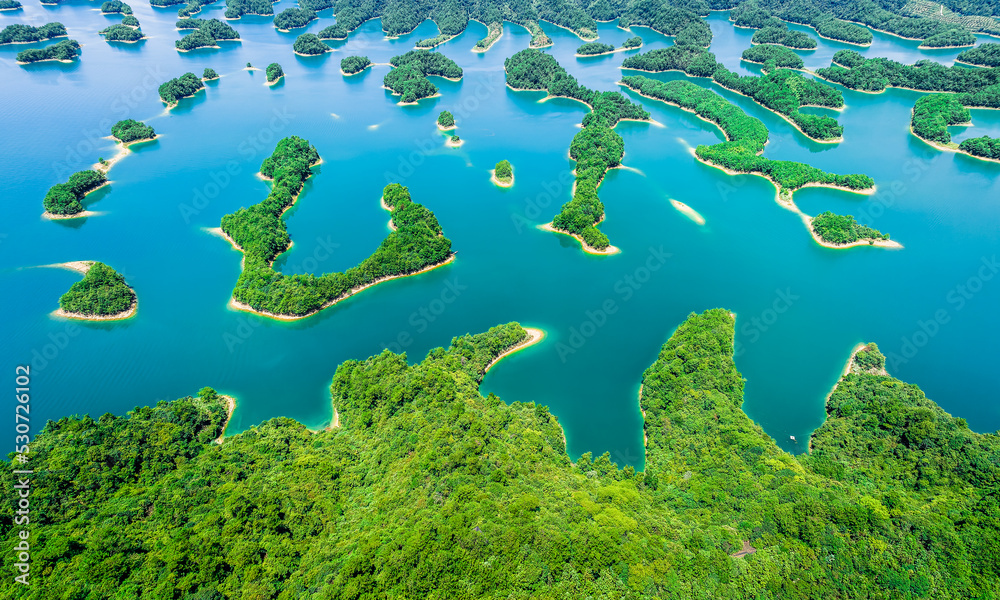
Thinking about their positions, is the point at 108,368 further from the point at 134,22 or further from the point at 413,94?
the point at 134,22

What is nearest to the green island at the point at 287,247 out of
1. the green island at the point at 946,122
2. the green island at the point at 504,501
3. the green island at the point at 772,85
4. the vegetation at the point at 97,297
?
the vegetation at the point at 97,297

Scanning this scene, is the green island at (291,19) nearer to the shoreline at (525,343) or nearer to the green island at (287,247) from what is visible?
the green island at (287,247)

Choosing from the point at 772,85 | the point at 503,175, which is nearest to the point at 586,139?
the point at 503,175

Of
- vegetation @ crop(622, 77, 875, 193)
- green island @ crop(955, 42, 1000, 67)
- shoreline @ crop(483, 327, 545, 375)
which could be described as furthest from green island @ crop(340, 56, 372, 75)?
green island @ crop(955, 42, 1000, 67)

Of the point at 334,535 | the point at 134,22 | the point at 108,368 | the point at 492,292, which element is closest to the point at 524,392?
the point at 492,292

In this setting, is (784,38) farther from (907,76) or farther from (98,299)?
(98,299)

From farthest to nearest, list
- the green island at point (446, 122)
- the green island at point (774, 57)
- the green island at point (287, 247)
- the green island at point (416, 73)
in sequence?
the green island at point (774, 57)
the green island at point (416, 73)
the green island at point (446, 122)
the green island at point (287, 247)
